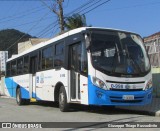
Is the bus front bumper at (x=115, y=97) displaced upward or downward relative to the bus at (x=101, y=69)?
downward

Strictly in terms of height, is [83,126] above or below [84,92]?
below

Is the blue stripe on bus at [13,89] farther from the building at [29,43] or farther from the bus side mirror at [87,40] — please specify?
the building at [29,43]

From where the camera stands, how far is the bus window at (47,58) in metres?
17.7

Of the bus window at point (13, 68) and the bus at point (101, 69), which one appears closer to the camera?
the bus at point (101, 69)

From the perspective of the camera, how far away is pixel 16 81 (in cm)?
2425

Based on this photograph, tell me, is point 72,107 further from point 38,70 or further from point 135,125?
point 135,125

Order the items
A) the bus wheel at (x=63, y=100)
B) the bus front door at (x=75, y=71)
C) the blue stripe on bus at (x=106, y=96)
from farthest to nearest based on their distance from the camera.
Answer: the bus wheel at (x=63, y=100) < the bus front door at (x=75, y=71) < the blue stripe on bus at (x=106, y=96)

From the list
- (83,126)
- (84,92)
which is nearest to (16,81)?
(84,92)

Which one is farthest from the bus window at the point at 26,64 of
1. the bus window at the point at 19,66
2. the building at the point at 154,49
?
the building at the point at 154,49

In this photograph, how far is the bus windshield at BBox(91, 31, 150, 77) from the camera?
14.0 metres

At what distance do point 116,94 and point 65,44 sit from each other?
10.7 ft

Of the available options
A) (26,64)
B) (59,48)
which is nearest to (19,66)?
(26,64)

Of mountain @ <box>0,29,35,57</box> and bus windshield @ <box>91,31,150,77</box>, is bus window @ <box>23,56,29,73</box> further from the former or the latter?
mountain @ <box>0,29,35,57</box>

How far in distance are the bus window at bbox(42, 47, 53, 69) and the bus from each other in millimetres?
736
